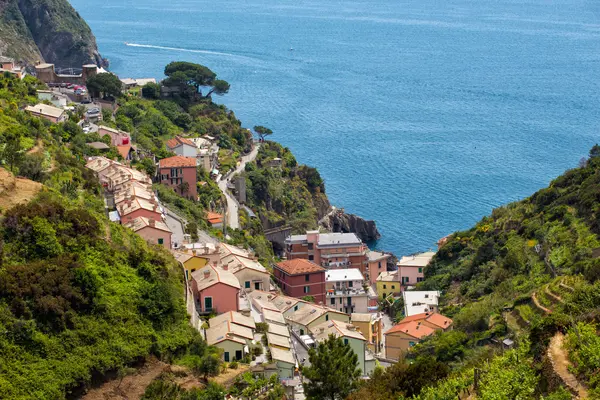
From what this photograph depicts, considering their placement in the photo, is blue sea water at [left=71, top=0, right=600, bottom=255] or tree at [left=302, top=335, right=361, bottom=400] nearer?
tree at [left=302, top=335, right=361, bottom=400]

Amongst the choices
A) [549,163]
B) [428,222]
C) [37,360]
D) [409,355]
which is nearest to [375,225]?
[428,222]

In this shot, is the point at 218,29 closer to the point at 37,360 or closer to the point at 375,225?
the point at 375,225

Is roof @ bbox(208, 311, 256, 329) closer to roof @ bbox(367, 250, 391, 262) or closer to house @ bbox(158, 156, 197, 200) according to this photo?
house @ bbox(158, 156, 197, 200)

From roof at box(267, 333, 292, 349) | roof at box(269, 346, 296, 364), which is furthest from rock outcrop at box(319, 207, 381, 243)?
roof at box(269, 346, 296, 364)

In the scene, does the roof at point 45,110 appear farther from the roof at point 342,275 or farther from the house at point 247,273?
the house at point 247,273

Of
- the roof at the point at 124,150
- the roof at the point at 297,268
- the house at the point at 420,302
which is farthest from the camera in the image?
the roof at the point at 124,150

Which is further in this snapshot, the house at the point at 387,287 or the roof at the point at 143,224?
the house at the point at 387,287

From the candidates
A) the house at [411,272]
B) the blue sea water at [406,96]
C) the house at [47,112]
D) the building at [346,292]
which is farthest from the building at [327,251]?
the house at [47,112]
